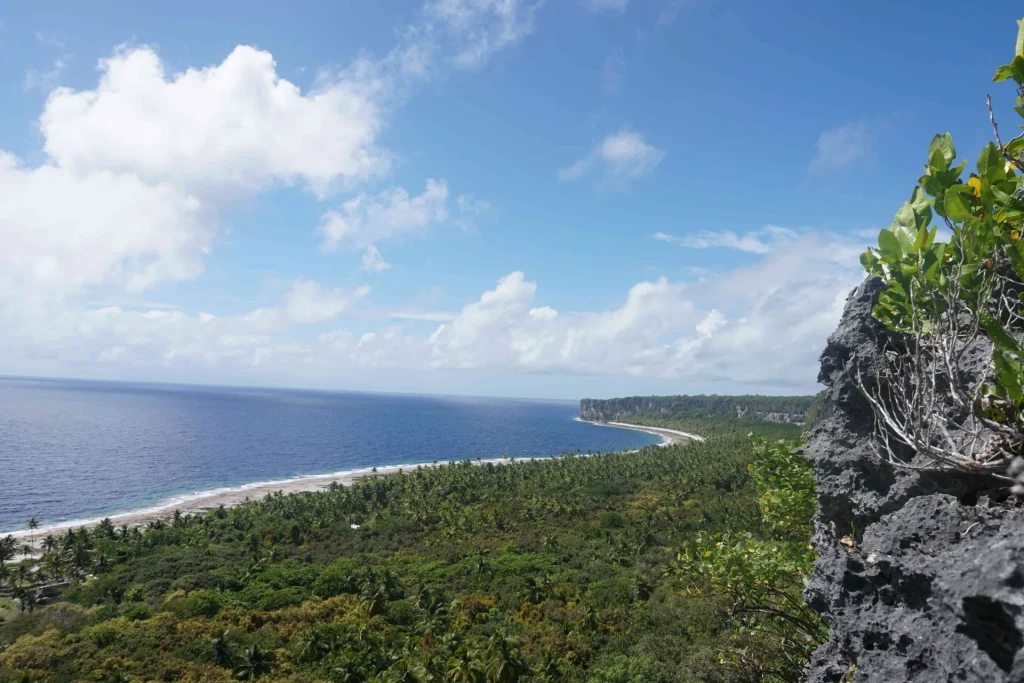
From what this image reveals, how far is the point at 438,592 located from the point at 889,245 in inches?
1433

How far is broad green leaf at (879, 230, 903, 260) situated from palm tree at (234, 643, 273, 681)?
30.0 m

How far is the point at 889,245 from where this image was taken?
437 cm

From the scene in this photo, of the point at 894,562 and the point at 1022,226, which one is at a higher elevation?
the point at 1022,226

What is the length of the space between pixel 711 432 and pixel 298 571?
153m

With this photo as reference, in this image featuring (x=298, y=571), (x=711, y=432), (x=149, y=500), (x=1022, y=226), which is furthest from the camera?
(x=711, y=432)

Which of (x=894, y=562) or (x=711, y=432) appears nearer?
(x=894, y=562)

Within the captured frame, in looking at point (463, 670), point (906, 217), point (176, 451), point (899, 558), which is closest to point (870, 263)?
point (906, 217)

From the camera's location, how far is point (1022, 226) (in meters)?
3.94

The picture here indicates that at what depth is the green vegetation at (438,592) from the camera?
11.2m

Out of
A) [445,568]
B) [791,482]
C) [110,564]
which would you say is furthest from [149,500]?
[791,482]

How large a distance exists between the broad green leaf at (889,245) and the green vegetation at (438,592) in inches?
221

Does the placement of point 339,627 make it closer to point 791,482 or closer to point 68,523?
point 791,482

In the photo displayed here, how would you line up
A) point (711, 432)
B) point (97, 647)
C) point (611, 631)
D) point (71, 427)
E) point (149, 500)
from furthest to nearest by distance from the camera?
point (711, 432) < point (71, 427) < point (149, 500) < point (611, 631) < point (97, 647)

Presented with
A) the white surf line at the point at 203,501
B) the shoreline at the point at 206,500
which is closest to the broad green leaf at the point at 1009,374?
the white surf line at the point at 203,501
